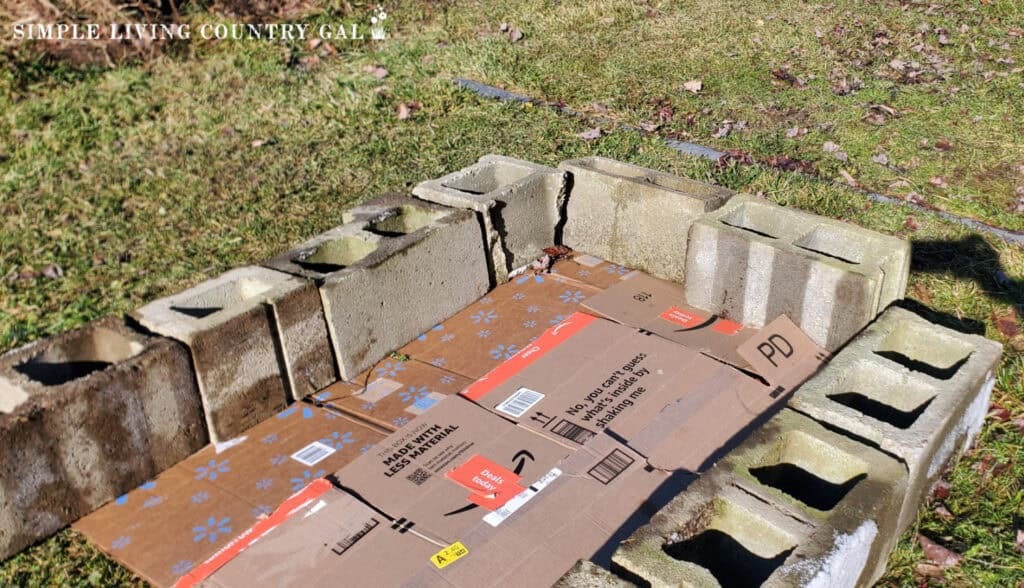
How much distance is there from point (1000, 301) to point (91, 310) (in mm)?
4907

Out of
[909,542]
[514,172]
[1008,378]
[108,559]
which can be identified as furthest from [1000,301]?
[108,559]

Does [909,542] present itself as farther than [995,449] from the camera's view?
No

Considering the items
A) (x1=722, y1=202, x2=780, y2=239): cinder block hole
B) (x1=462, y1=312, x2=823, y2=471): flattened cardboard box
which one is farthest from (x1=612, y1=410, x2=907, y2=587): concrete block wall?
(x1=722, y1=202, x2=780, y2=239): cinder block hole

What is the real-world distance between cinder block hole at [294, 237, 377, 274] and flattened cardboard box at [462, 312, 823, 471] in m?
1.00

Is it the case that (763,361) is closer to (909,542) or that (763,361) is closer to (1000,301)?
(909,542)

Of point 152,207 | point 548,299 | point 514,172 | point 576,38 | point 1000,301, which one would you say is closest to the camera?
point 1000,301

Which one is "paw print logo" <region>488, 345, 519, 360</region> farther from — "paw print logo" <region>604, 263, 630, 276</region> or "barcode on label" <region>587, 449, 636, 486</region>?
"barcode on label" <region>587, 449, 636, 486</region>

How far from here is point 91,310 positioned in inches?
212

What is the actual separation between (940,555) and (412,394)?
2.32 metres

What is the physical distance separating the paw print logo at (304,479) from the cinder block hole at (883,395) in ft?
6.84

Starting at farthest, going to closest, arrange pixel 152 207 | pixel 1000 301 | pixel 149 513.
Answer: pixel 152 207 < pixel 1000 301 < pixel 149 513

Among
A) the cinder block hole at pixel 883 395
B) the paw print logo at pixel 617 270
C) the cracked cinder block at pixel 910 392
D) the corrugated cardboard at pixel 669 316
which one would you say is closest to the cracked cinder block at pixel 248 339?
the corrugated cardboard at pixel 669 316

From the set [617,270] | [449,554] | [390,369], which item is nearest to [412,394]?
[390,369]

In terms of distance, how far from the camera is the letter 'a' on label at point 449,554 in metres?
3.28
